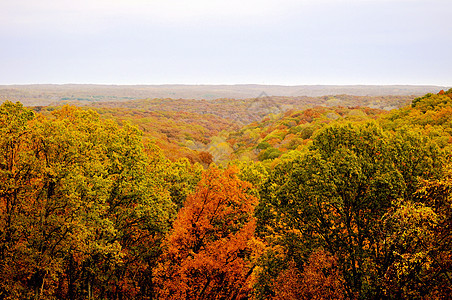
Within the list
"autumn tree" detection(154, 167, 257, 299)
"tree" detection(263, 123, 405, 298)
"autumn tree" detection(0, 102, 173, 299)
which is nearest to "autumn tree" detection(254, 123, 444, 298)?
"tree" detection(263, 123, 405, 298)

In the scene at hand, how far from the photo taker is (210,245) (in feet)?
78.7

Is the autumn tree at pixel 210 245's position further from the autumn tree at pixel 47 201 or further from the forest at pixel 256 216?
the autumn tree at pixel 47 201

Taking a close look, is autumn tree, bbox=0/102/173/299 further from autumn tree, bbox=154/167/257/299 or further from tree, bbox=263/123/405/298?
tree, bbox=263/123/405/298

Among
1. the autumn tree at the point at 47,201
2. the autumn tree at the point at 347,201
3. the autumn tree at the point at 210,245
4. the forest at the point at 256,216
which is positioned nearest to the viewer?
the forest at the point at 256,216

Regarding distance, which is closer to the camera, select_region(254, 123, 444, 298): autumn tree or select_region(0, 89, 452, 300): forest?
select_region(0, 89, 452, 300): forest

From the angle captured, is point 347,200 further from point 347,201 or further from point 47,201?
point 47,201

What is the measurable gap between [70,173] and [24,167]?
2.36 metres

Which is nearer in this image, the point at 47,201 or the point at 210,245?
the point at 47,201

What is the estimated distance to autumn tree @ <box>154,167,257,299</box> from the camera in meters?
23.3

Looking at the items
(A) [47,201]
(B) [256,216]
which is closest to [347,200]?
(B) [256,216]

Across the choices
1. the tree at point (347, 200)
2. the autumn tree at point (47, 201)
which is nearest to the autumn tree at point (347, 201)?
the tree at point (347, 200)

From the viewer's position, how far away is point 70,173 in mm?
17344

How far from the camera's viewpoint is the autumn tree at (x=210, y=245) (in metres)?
23.3

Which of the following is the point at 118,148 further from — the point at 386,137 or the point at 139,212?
the point at 386,137
